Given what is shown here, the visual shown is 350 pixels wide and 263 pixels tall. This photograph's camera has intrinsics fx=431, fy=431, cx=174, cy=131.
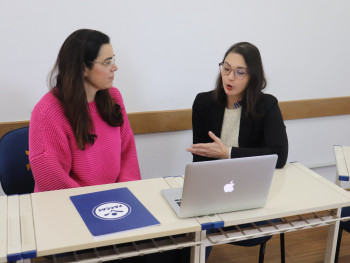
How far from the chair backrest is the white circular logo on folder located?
635 mm

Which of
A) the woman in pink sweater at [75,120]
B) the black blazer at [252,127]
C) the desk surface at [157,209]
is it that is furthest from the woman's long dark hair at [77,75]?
the black blazer at [252,127]

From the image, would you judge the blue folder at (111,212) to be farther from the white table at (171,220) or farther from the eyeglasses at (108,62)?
the eyeglasses at (108,62)

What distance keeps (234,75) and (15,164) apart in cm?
113

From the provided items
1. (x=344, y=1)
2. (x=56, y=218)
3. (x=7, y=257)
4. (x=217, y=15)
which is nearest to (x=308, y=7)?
(x=344, y=1)

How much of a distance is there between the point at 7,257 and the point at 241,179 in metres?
0.79

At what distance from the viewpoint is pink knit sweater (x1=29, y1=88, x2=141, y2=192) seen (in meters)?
1.83

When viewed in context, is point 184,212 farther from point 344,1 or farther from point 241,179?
point 344,1

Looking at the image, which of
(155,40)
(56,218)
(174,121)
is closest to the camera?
(56,218)

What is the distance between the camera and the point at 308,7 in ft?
9.76

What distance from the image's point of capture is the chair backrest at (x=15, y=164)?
197 cm

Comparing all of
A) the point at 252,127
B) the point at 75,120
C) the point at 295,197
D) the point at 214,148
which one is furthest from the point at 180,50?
the point at 295,197

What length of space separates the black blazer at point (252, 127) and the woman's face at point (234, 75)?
0.11m

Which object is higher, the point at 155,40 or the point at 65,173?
the point at 155,40

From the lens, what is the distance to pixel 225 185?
1496 millimetres
